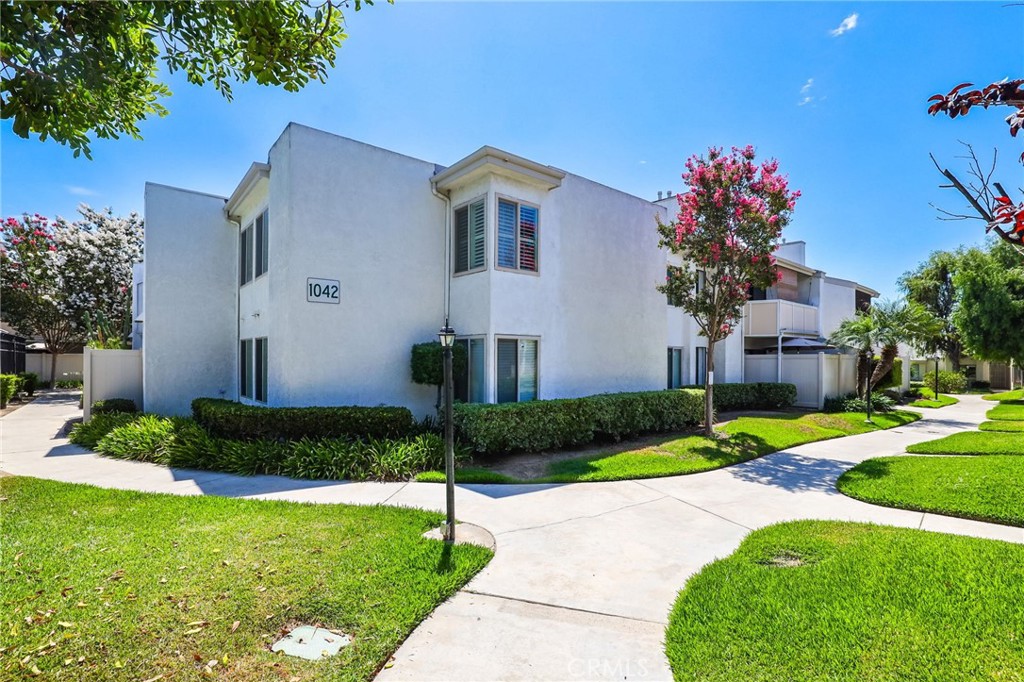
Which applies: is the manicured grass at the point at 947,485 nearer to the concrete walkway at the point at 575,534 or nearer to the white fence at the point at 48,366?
the concrete walkway at the point at 575,534

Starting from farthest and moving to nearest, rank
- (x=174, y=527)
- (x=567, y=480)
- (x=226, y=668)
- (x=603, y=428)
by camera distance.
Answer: (x=603, y=428)
(x=567, y=480)
(x=174, y=527)
(x=226, y=668)

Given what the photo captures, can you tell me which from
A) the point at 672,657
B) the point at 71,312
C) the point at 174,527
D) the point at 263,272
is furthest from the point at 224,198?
the point at 71,312

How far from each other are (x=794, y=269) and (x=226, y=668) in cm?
2466

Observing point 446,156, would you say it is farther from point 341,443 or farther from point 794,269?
point 794,269

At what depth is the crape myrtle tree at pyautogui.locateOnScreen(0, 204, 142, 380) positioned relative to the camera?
2311cm

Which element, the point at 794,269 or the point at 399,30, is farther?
the point at 794,269

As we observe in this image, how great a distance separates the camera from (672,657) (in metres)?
3.20

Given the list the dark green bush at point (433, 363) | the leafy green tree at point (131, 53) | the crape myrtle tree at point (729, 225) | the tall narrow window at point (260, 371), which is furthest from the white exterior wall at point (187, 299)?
the crape myrtle tree at point (729, 225)

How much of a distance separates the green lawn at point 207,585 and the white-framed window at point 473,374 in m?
4.59

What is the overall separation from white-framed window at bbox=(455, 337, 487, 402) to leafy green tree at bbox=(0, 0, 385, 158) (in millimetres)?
6770

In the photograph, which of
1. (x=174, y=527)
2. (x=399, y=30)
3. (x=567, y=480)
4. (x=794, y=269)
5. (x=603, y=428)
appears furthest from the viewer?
(x=794, y=269)

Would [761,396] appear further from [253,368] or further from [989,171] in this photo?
[253,368]

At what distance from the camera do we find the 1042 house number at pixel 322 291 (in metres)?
9.76

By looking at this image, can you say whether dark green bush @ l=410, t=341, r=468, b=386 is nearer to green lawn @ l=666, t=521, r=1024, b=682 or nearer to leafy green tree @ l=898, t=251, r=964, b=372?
green lawn @ l=666, t=521, r=1024, b=682
